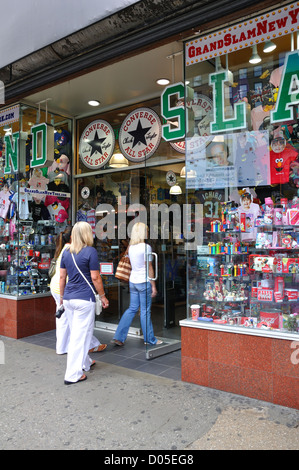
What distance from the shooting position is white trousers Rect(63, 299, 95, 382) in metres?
4.27

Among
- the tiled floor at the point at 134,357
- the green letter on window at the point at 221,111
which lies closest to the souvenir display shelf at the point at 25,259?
the tiled floor at the point at 134,357

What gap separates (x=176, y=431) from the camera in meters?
3.15

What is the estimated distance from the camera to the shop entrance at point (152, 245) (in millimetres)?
A: 6023

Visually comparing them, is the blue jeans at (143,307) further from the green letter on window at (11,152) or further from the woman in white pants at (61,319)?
the green letter on window at (11,152)

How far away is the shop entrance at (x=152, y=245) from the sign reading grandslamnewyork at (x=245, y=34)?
67.3 inches

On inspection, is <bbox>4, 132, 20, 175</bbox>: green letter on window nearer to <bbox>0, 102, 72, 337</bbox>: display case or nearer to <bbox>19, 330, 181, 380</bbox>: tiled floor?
<bbox>0, 102, 72, 337</bbox>: display case

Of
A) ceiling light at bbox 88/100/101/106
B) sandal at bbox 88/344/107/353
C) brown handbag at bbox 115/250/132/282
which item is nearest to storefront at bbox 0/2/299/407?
ceiling light at bbox 88/100/101/106

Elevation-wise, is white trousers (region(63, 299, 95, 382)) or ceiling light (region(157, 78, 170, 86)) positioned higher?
ceiling light (region(157, 78, 170, 86))

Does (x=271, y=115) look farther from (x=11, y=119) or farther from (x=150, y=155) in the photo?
(x=11, y=119)

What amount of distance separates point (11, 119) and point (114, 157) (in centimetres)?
→ 203

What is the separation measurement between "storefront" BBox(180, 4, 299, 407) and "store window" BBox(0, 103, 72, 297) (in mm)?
3303

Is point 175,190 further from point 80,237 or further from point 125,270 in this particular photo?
point 80,237

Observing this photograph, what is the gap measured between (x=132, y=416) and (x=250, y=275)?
194 cm
